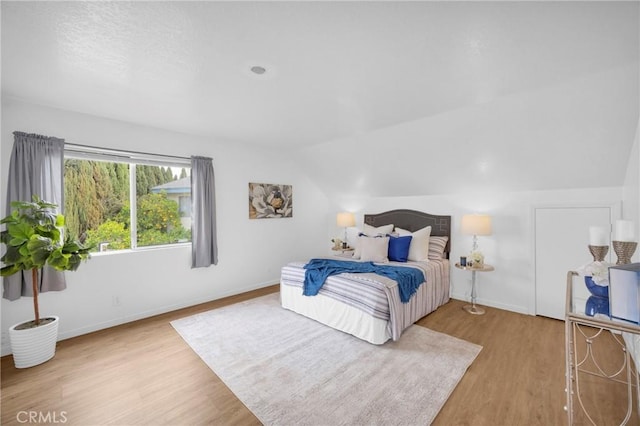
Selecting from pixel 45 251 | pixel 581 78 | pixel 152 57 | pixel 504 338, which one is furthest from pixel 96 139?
pixel 504 338

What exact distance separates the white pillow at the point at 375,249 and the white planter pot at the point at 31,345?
355cm

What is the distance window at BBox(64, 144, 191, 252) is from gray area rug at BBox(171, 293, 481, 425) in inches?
50.8

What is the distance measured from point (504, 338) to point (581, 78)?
8.34 feet

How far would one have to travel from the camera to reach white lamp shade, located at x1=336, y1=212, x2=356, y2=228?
5367 mm

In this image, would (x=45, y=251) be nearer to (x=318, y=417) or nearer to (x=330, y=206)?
(x=318, y=417)

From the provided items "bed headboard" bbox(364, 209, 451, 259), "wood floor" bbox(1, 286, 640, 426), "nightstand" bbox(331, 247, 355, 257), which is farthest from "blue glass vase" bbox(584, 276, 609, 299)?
"nightstand" bbox(331, 247, 355, 257)

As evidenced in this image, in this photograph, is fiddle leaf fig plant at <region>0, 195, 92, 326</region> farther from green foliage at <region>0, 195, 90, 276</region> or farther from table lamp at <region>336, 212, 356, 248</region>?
table lamp at <region>336, 212, 356, 248</region>

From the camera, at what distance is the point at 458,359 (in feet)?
8.12

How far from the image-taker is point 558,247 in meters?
3.36

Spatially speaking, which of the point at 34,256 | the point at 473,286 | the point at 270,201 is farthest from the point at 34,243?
the point at 473,286

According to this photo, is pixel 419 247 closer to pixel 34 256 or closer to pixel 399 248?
pixel 399 248

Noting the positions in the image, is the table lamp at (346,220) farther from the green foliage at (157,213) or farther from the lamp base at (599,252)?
the lamp base at (599,252)

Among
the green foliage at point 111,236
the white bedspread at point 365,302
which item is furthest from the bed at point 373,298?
the green foliage at point 111,236

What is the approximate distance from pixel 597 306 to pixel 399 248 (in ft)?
8.35
